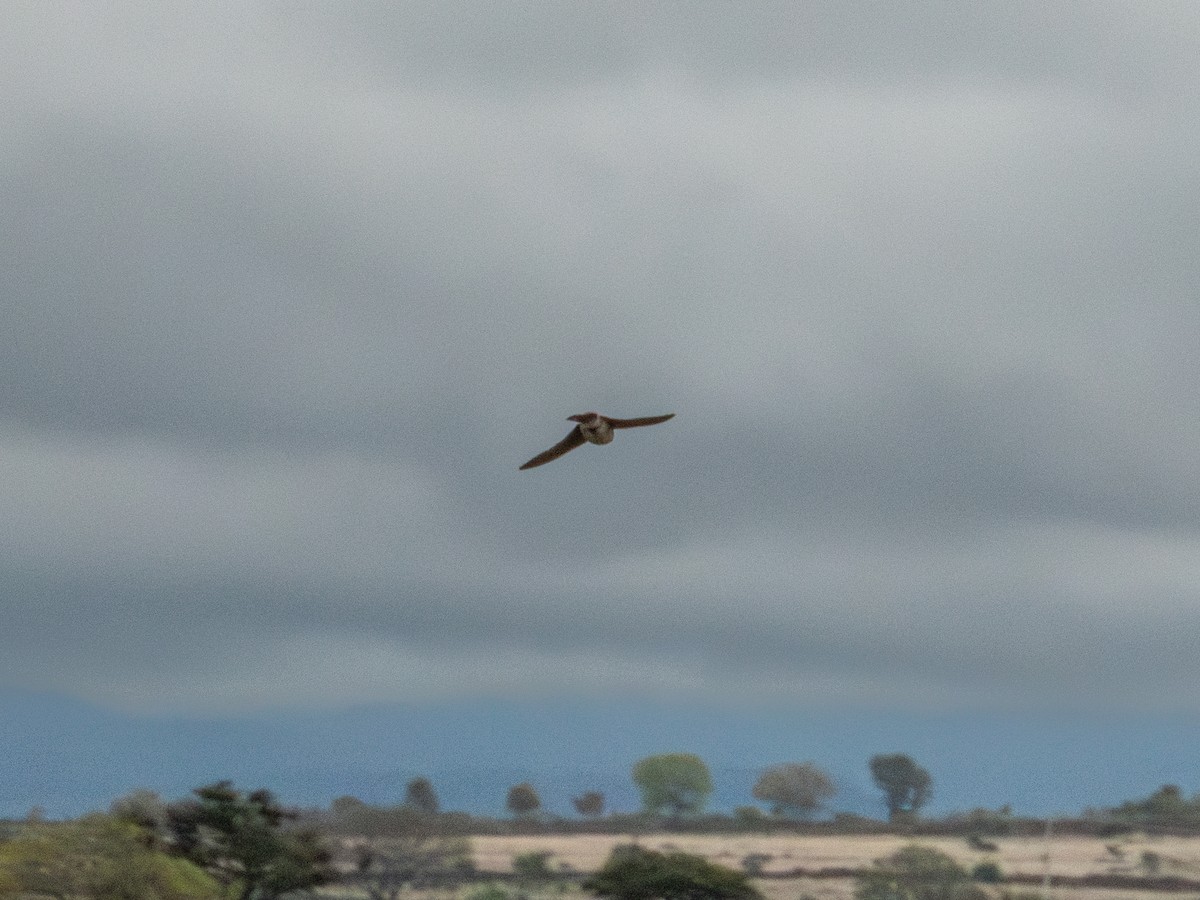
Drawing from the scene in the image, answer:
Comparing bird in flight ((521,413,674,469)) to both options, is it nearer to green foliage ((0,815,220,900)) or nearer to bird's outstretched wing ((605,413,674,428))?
bird's outstretched wing ((605,413,674,428))

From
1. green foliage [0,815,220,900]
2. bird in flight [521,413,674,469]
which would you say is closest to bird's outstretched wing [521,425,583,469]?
bird in flight [521,413,674,469]

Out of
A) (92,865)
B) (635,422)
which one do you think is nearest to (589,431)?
A: (635,422)

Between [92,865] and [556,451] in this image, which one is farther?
[92,865]

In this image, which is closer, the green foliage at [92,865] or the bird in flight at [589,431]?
the bird in flight at [589,431]

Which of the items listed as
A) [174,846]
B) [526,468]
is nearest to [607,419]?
[526,468]

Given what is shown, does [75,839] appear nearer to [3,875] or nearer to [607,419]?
[3,875]

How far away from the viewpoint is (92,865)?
589 feet

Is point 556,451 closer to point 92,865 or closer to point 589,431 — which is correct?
point 589,431

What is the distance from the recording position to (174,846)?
197 meters

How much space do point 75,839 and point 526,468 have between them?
142 metres

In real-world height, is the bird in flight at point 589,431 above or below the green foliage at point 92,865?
above

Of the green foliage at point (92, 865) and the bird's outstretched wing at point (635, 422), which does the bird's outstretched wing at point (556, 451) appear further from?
the green foliage at point (92, 865)

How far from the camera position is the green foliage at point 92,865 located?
176375 millimetres

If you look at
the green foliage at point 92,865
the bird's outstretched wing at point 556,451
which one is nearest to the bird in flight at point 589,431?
the bird's outstretched wing at point 556,451
